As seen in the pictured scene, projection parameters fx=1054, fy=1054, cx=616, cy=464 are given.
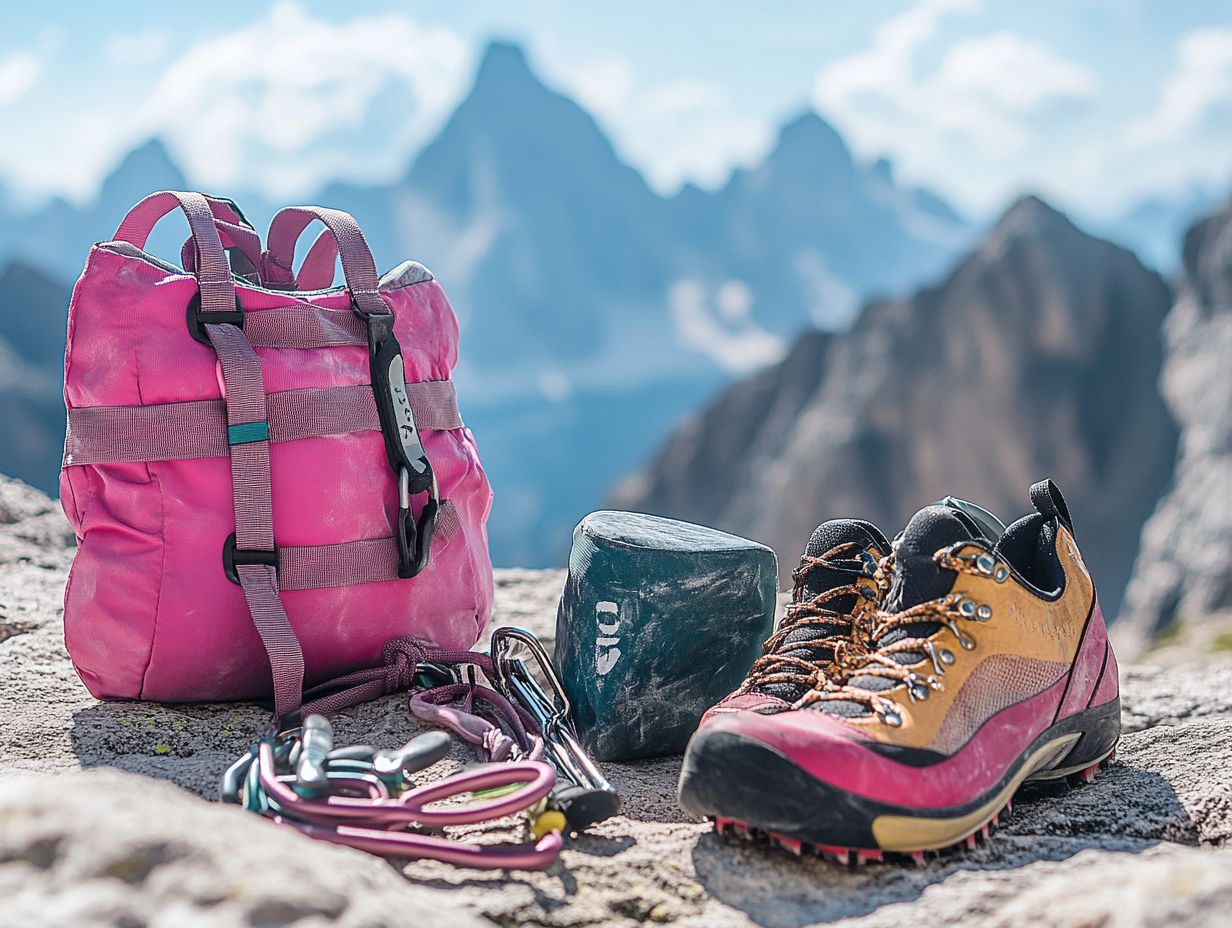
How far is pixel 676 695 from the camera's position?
227 cm

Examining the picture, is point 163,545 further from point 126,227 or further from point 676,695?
point 676,695

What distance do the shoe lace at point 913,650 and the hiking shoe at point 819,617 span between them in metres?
0.06

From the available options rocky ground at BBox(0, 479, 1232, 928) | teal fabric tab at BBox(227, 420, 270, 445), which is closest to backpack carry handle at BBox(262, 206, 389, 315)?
teal fabric tab at BBox(227, 420, 270, 445)

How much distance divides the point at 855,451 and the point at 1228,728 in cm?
2710

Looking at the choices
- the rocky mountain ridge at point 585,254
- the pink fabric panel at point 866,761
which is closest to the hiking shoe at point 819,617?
the pink fabric panel at point 866,761

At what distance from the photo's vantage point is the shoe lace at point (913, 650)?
169 cm

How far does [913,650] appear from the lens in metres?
1.75

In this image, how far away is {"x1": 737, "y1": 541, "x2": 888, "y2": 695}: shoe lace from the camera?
1.87m

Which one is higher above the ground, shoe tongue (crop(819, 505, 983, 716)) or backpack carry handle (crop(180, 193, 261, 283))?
backpack carry handle (crop(180, 193, 261, 283))

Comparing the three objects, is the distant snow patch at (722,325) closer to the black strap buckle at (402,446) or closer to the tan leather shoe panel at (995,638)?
the black strap buckle at (402,446)

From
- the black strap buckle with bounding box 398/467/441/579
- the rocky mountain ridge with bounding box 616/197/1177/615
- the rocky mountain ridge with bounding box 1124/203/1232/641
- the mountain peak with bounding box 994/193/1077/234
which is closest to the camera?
the black strap buckle with bounding box 398/467/441/579

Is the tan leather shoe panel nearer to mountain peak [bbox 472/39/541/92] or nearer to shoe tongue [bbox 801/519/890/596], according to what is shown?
Answer: shoe tongue [bbox 801/519/890/596]

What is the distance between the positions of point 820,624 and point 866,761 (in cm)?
43

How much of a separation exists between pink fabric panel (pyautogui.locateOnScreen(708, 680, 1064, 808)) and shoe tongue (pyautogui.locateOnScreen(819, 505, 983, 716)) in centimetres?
Result: 17
